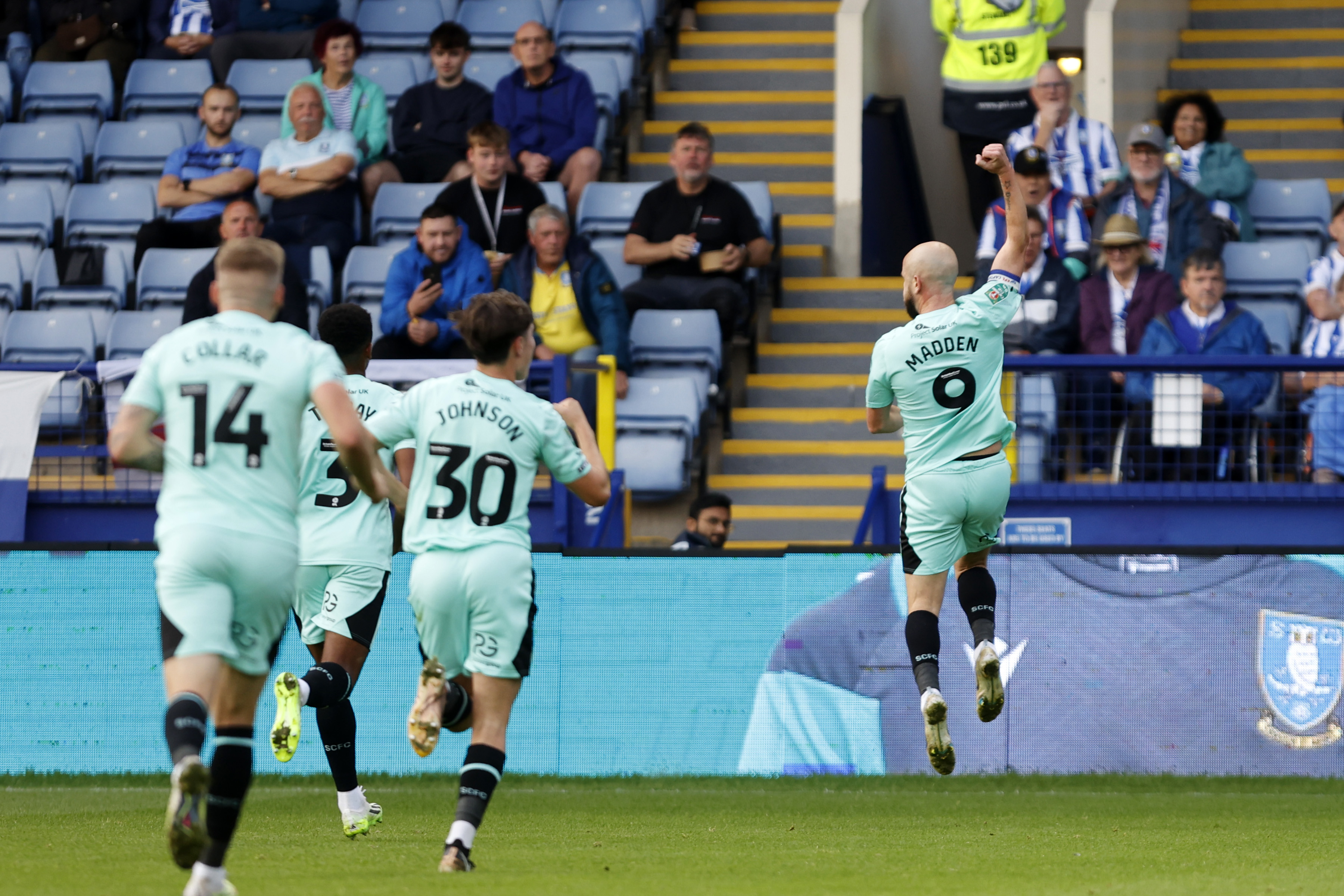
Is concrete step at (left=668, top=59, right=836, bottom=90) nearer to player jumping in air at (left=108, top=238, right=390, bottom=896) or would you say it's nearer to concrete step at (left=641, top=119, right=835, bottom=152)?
concrete step at (left=641, top=119, right=835, bottom=152)

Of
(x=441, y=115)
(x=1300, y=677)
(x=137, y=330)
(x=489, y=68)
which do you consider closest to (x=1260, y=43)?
(x=489, y=68)

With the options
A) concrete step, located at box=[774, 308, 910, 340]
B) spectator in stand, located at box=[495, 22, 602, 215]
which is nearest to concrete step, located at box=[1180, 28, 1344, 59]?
concrete step, located at box=[774, 308, 910, 340]

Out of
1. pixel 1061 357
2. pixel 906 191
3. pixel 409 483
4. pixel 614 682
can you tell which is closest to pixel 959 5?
pixel 906 191

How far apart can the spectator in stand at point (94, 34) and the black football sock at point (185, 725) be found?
38.8ft

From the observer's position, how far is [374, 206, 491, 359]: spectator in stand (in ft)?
38.7

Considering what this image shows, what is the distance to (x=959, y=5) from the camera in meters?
14.2

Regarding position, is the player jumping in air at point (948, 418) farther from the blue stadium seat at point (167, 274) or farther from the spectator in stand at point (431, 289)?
the blue stadium seat at point (167, 274)

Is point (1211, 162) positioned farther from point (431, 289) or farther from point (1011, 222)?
point (1011, 222)

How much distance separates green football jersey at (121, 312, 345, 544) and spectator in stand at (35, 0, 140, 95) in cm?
1136

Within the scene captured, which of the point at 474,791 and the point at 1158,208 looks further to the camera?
the point at 1158,208

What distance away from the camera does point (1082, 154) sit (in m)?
13.1

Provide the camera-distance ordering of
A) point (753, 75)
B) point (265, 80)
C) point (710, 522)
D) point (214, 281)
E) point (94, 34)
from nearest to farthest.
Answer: point (710, 522) → point (214, 281) → point (265, 80) → point (94, 34) → point (753, 75)

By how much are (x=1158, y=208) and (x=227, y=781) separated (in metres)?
9.05

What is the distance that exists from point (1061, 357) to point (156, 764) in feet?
19.0
